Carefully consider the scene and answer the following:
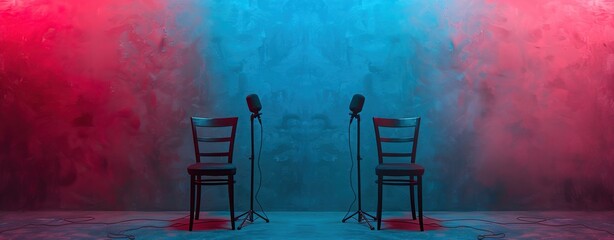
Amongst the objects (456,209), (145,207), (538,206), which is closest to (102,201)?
(145,207)

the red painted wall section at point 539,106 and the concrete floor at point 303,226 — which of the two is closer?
the concrete floor at point 303,226

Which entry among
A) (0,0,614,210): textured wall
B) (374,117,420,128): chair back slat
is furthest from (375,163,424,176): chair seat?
(0,0,614,210): textured wall

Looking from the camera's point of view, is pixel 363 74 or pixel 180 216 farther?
pixel 363 74

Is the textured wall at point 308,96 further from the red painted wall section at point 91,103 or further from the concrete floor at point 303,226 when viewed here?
the concrete floor at point 303,226

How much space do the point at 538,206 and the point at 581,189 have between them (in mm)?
436

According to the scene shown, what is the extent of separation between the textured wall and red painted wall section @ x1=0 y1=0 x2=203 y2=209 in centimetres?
1

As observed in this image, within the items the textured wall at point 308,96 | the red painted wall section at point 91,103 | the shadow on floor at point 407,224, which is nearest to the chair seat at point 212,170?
the textured wall at point 308,96

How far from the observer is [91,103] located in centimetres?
507

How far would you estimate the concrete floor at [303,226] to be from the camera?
3791mm

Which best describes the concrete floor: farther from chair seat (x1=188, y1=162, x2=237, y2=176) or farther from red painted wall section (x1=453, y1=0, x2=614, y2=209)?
chair seat (x1=188, y1=162, x2=237, y2=176)

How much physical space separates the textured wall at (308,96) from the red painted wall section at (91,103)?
1 centimetres

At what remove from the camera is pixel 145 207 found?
502 centimetres

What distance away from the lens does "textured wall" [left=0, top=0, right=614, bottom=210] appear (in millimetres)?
5031

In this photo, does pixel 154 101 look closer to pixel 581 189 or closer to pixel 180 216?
pixel 180 216
